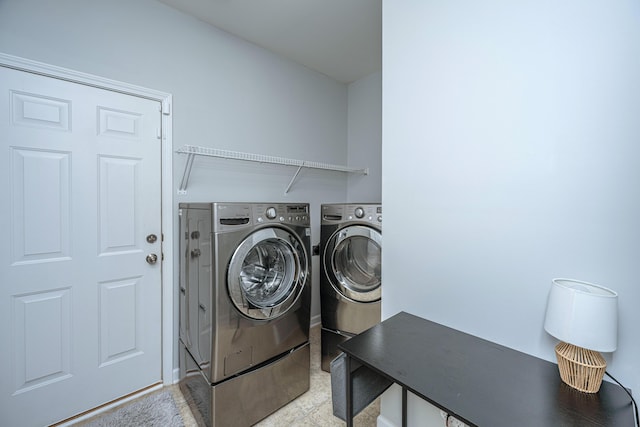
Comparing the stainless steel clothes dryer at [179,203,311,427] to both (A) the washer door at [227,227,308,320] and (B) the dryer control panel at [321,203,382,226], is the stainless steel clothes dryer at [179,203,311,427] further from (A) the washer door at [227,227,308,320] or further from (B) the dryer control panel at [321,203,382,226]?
(B) the dryer control panel at [321,203,382,226]

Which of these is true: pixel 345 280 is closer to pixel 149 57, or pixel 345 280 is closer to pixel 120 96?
pixel 120 96

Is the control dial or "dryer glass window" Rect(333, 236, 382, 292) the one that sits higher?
the control dial

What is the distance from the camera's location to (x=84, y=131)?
1.64 m


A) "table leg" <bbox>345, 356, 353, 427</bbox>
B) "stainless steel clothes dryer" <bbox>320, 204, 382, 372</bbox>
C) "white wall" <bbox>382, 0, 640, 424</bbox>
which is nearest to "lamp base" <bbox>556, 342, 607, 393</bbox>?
"white wall" <bbox>382, 0, 640, 424</bbox>

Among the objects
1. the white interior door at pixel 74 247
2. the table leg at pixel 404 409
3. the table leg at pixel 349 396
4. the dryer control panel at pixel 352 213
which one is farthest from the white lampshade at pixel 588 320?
the white interior door at pixel 74 247

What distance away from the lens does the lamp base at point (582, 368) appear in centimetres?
77

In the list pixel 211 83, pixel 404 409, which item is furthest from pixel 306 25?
pixel 404 409

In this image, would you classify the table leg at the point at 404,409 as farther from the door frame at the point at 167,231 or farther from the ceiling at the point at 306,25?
the ceiling at the point at 306,25

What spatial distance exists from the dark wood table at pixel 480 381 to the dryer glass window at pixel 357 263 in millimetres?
809

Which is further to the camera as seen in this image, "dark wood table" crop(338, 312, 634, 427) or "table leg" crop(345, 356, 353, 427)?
"table leg" crop(345, 356, 353, 427)

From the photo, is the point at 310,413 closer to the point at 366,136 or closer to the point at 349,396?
the point at 349,396

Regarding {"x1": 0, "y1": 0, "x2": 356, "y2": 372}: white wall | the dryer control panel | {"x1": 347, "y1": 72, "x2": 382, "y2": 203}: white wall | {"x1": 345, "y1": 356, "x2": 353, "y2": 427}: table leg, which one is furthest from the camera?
{"x1": 347, "y1": 72, "x2": 382, "y2": 203}: white wall

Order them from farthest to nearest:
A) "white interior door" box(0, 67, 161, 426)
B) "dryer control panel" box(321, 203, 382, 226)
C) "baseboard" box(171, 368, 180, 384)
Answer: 1. "baseboard" box(171, 368, 180, 384)
2. "dryer control panel" box(321, 203, 382, 226)
3. "white interior door" box(0, 67, 161, 426)

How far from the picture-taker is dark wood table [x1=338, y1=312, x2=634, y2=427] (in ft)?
2.36
